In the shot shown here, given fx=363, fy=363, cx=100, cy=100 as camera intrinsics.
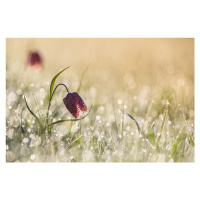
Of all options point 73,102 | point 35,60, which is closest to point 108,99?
point 73,102

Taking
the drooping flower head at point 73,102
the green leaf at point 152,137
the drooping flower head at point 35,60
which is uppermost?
the drooping flower head at point 35,60

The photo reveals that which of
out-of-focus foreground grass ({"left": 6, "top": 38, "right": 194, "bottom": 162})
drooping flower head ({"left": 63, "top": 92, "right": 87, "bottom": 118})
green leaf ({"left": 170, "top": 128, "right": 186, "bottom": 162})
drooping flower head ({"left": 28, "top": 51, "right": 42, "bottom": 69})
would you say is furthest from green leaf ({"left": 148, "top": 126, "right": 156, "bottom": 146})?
drooping flower head ({"left": 28, "top": 51, "right": 42, "bottom": 69})

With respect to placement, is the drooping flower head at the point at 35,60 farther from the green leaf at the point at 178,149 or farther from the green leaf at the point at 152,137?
the green leaf at the point at 178,149

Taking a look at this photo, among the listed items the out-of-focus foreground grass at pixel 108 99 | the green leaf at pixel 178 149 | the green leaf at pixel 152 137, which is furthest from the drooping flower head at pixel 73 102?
the green leaf at pixel 178 149

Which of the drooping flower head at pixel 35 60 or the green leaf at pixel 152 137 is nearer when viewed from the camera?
the green leaf at pixel 152 137

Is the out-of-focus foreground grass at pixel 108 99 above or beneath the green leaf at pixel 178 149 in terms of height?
above

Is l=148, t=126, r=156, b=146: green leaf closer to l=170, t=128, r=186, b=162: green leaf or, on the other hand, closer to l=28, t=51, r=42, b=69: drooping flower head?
l=170, t=128, r=186, b=162: green leaf

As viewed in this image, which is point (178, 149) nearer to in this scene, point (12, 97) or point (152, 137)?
point (152, 137)
